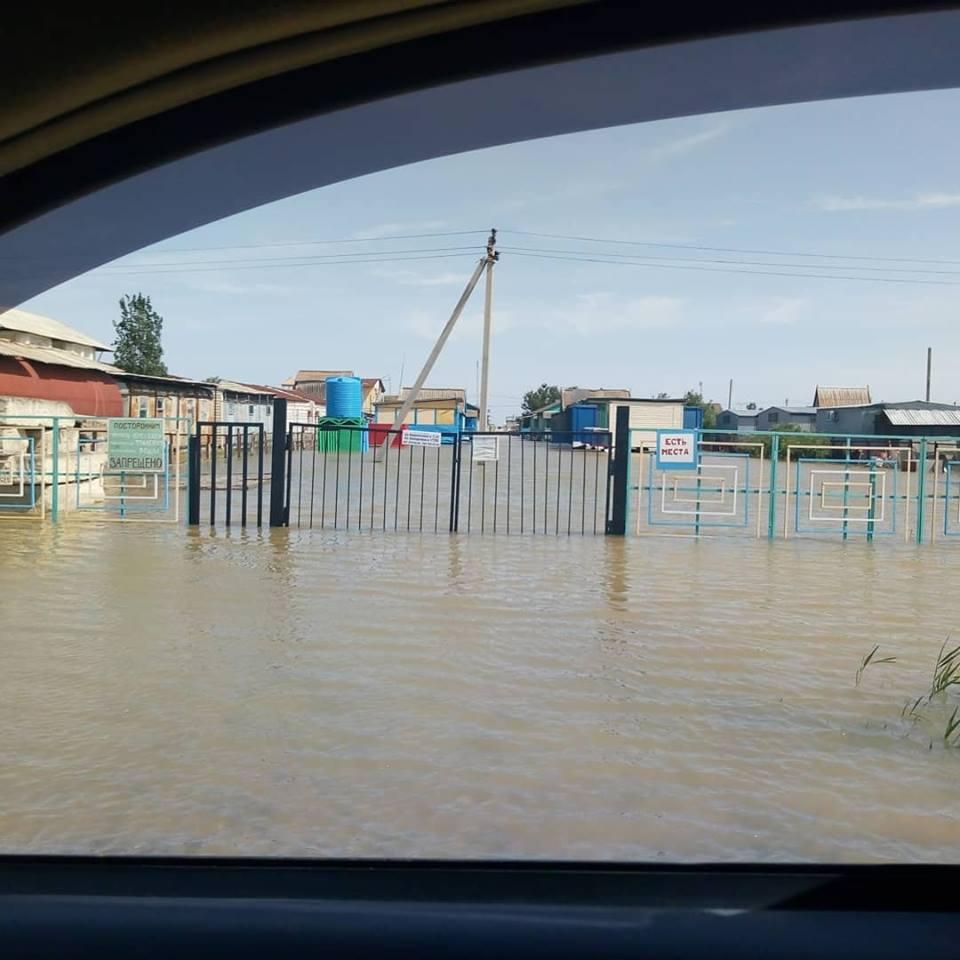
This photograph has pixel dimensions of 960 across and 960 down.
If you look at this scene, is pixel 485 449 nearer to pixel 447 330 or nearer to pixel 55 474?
pixel 55 474

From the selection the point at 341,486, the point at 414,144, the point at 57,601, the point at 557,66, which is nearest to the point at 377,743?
the point at 414,144

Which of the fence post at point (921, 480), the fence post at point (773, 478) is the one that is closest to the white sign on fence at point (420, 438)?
the fence post at point (773, 478)

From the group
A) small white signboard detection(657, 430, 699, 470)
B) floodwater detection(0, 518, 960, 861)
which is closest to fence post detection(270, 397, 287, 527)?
floodwater detection(0, 518, 960, 861)

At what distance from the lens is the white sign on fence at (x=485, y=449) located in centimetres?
1438

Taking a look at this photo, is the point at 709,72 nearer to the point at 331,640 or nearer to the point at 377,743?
the point at 377,743

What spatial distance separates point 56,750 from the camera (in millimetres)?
4863

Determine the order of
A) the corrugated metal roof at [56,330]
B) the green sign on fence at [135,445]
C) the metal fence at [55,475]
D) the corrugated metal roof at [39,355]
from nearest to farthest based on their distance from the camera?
the green sign on fence at [135,445] < the metal fence at [55,475] < the corrugated metal roof at [39,355] < the corrugated metal roof at [56,330]

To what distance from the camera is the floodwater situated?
4.03m

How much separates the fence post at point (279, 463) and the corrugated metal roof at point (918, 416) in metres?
31.4

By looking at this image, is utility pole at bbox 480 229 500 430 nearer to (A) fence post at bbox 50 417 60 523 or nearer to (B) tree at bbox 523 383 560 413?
(A) fence post at bbox 50 417 60 523

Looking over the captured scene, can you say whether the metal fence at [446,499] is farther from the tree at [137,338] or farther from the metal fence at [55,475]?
the tree at [137,338]

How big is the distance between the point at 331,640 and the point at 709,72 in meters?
6.22

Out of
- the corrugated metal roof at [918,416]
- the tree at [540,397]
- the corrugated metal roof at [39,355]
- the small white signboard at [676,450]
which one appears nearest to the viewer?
the small white signboard at [676,450]

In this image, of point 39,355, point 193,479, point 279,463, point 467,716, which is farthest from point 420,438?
point 39,355
